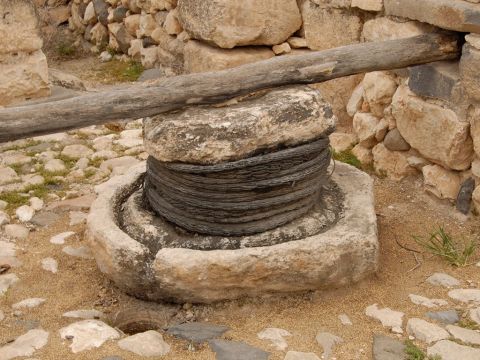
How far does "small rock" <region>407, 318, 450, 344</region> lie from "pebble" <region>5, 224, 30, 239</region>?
242cm

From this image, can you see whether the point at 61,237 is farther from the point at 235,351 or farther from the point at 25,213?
the point at 235,351

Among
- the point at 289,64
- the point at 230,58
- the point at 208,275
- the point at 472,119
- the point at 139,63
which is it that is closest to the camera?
the point at 208,275

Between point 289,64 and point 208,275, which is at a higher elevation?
point 289,64

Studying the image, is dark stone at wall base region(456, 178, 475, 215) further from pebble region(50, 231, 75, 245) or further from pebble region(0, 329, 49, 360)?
pebble region(0, 329, 49, 360)

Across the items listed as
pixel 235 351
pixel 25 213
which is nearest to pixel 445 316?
pixel 235 351

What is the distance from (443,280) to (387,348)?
0.76 m

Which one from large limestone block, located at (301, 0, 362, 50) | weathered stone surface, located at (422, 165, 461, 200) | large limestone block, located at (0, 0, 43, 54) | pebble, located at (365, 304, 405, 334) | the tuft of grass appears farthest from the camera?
large limestone block, located at (0, 0, 43, 54)

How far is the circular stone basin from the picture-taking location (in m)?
3.55

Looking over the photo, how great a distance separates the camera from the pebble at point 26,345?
3301 mm

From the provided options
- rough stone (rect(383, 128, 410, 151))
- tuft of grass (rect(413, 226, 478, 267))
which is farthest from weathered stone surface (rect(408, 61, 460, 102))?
tuft of grass (rect(413, 226, 478, 267))

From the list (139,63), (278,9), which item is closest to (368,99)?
(278,9)

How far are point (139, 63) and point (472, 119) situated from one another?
4.58m

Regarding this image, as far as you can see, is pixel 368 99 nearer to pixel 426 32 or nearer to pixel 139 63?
pixel 426 32

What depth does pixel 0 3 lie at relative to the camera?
230 inches
